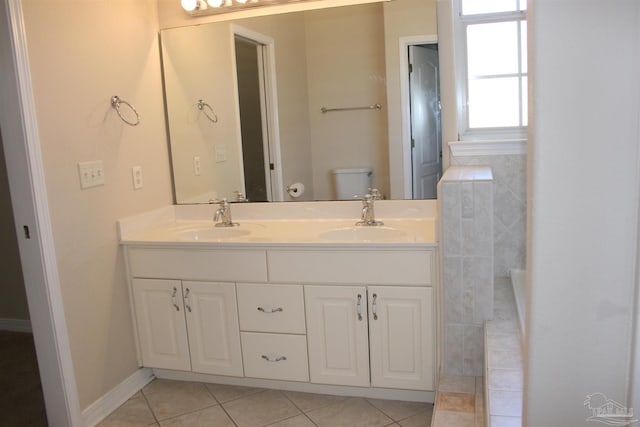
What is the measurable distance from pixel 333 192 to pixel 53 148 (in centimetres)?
131

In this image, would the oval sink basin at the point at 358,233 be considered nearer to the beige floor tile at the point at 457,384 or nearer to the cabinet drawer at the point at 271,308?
the cabinet drawer at the point at 271,308

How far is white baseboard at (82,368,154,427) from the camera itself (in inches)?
89.9

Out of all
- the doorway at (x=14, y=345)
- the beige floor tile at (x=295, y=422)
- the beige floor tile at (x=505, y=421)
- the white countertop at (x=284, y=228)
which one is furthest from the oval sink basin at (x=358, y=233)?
Result: the doorway at (x=14, y=345)

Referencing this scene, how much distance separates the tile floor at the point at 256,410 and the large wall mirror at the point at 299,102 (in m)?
1.00

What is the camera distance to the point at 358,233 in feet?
8.08

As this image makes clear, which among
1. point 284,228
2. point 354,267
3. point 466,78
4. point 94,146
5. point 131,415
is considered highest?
point 466,78

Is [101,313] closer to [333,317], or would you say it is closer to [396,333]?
[333,317]

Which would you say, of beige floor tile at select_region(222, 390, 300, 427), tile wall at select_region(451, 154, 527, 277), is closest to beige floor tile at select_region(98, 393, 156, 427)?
beige floor tile at select_region(222, 390, 300, 427)

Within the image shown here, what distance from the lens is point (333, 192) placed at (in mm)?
2711

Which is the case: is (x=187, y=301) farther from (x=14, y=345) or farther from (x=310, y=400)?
(x=14, y=345)

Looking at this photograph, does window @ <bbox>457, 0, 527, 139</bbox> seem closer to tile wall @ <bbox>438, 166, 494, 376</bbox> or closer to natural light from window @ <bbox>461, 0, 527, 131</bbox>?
natural light from window @ <bbox>461, 0, 527, 131</bbox>

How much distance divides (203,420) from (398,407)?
857 mm

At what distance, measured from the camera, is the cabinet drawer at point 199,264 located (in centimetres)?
235

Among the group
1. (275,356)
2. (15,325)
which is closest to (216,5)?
(275,356)
